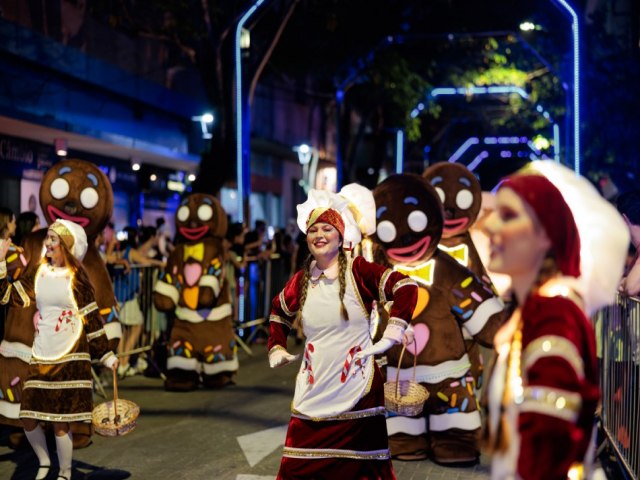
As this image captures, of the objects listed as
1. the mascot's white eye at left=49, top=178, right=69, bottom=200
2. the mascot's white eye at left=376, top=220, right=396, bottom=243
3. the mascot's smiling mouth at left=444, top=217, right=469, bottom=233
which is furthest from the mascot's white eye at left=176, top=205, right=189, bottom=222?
the mascot's white eye at left=376, top=220, right=396, bottom=243

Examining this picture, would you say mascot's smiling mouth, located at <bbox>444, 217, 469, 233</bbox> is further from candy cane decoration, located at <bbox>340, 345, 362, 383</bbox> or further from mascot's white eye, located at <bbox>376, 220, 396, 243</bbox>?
candy cane decoration, located at <bbox>340, 345, 362, 383</bbox>

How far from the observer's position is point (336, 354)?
192 inches

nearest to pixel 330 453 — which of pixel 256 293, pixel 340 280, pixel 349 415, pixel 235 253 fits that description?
pixel 349 415

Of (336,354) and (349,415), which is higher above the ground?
(336,354)

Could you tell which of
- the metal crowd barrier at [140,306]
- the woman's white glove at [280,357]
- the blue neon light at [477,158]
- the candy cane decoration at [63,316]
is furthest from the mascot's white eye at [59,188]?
the blue neon light at [477,158]

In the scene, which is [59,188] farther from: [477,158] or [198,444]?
[477,158]

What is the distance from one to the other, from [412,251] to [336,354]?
238 cm

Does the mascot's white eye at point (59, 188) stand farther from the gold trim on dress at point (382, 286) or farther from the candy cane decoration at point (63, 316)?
the gold trim on dress at point (382, 286)

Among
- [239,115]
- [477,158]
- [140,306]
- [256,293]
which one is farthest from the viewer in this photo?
[477,158]

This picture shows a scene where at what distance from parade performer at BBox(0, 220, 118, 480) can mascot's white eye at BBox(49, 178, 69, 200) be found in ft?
5.72

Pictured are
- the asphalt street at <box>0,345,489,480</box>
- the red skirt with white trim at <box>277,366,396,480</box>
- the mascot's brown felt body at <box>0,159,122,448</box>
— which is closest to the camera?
the red skirt with white trim at <box>277,366,396,480</box>

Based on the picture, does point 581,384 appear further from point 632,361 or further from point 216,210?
point 216,210

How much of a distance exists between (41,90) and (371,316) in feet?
39.0

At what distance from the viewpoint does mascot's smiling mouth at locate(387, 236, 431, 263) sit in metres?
7.10
